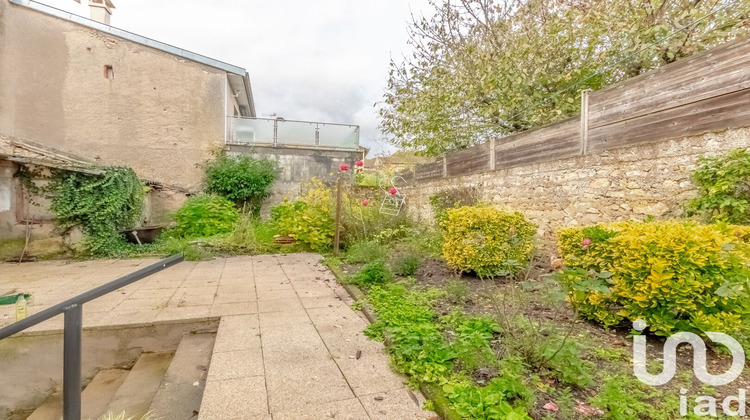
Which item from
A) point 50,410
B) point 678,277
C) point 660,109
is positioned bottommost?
point 50,410

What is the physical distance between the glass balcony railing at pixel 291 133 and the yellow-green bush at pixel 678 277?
9.20m

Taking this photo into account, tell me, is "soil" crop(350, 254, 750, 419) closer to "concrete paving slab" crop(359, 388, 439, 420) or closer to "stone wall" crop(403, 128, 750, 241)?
"concrete paving slab" crop(359, 388, 439, 420)

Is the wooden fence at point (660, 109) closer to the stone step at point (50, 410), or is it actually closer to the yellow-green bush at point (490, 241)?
the yellow-green bush at point (490, 241)

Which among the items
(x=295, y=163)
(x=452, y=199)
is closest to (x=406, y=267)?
(x=452, y=199)

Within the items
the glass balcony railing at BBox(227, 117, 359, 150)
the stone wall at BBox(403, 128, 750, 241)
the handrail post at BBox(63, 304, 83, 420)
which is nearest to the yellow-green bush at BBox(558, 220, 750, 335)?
the stone wall at BBox(403, 128, 750, 241)

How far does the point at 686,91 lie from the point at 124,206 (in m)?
9.22

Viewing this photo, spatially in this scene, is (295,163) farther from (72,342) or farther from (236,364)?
(72,342)

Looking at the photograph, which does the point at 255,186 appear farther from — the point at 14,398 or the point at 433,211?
the point at 14,398

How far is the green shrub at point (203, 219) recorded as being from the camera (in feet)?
24.9

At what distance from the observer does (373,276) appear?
150 inches

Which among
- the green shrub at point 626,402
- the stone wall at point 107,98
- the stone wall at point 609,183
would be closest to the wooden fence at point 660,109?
the stone wall at point 609,183

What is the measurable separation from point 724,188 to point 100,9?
14657 millimetres

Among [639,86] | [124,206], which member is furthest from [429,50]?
[124,206]

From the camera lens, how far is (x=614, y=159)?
3.64m
